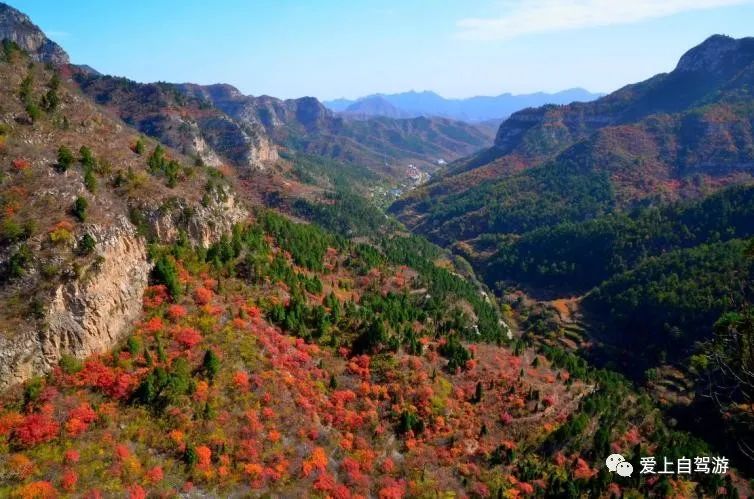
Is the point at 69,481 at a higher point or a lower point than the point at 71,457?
lower

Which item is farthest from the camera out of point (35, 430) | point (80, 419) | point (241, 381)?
point (241, 381)

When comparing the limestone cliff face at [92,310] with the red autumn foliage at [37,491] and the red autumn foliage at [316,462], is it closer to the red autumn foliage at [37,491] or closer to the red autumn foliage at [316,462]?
the red autumn foliage at [37,491]

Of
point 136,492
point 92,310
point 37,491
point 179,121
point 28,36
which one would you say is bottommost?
point 136,492

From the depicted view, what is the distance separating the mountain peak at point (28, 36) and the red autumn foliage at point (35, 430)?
184674 millimetres

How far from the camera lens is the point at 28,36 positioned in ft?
611

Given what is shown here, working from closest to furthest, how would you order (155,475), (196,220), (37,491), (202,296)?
(37,491)
(155,475)
(202,296)
(196,220)

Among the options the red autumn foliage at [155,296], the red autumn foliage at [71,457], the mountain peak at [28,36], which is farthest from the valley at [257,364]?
the mountain peak at [28,36]

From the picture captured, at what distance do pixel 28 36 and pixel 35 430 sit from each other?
212 metres

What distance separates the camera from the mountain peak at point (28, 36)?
574 feet

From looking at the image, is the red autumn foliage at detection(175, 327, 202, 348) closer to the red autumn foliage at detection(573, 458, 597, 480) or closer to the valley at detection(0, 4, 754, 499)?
the valley at detection(0, 4, 754, 499)

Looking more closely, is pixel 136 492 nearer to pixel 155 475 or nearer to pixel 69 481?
pixel 155 475

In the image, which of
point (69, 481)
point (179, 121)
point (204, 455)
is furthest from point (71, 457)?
point (179, 121)

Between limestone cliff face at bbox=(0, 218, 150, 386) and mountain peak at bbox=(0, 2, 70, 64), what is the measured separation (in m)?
169

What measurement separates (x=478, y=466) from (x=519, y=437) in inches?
295
